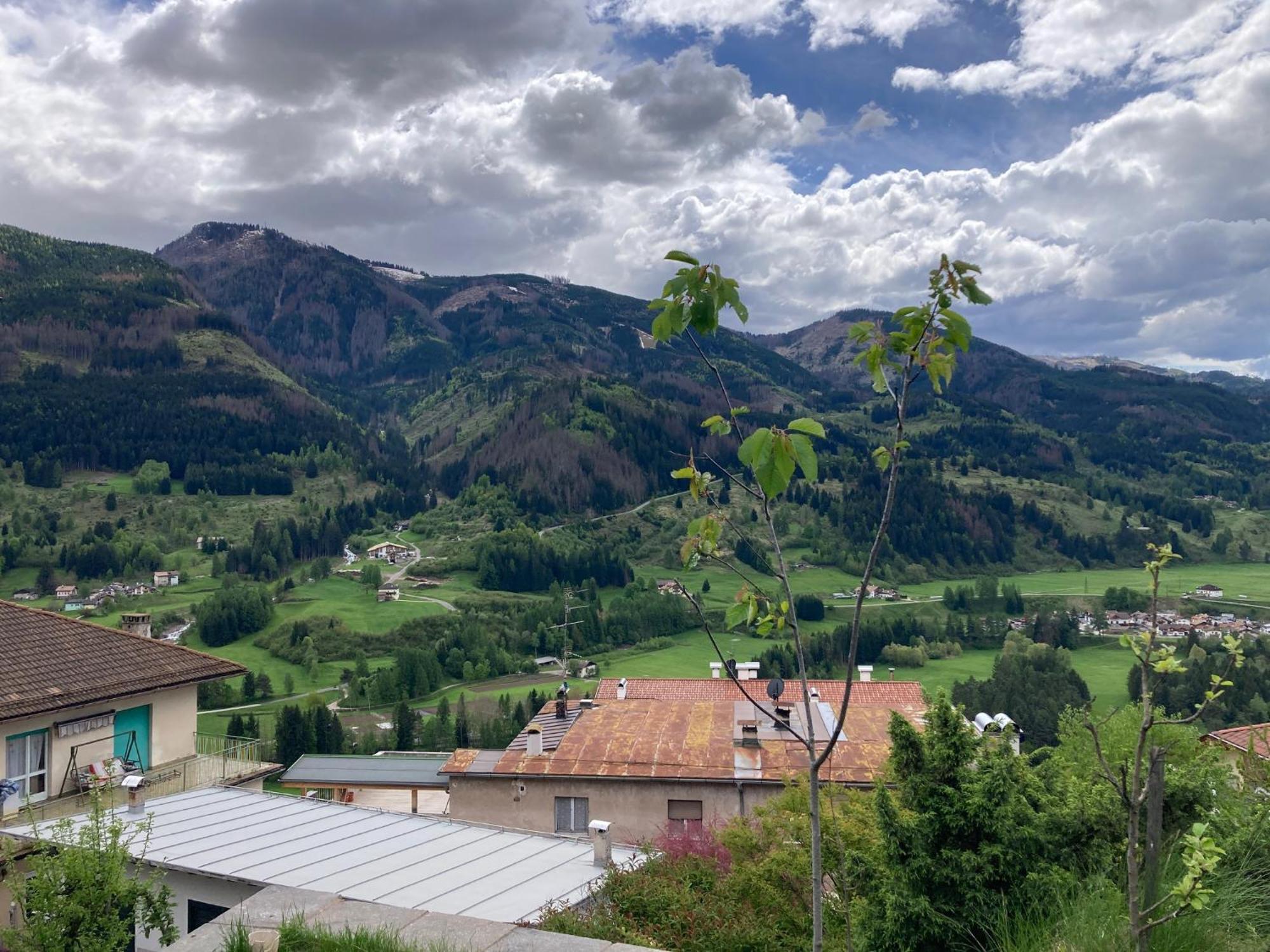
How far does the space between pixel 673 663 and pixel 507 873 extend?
9258 cm

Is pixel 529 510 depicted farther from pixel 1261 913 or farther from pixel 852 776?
pixel 1261 913

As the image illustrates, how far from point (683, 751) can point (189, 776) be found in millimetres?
12095

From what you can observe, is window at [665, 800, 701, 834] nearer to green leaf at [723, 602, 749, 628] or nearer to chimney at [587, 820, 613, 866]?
chimney at [587, 820, 613, 866]

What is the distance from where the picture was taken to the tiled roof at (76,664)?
16781 millimetres

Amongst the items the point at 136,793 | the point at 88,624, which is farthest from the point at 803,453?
the point at 88,624

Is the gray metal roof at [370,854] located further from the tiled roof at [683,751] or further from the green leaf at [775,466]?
the green leaf at [775,466]

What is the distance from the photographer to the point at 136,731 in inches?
746

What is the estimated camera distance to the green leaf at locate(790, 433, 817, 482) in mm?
3043

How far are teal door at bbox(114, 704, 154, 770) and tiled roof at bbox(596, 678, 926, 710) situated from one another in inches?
654

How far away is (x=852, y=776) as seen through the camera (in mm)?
20547

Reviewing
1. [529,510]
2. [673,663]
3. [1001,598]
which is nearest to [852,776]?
[673,663]

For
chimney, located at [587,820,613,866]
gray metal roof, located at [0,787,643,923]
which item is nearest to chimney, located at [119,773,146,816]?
gray metal roof, located at [0,787,643,923]

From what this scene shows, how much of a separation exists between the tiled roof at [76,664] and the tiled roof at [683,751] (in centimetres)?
708

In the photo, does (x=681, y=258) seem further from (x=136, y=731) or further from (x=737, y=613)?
(x=136, y=731)
